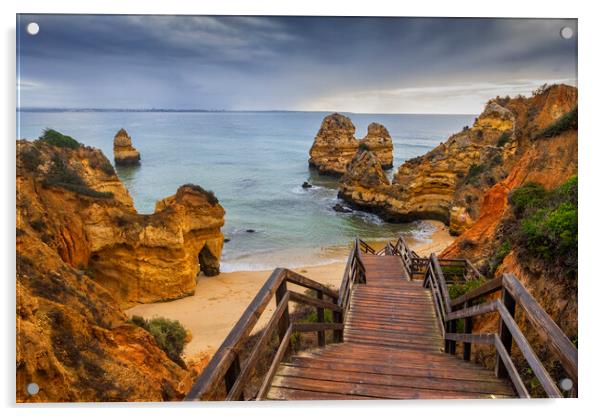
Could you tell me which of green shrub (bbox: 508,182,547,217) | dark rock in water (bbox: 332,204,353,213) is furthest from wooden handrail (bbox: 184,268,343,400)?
dark rock in water (bbox: 332,204,353,213)

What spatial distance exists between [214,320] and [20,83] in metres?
10.7

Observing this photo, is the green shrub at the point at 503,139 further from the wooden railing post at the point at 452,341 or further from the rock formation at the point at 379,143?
the wooden railing post at the point at 452,341

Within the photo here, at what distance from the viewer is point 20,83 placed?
433cm

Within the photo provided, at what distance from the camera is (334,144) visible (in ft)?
177

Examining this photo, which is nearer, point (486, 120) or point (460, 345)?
point (460, 345)

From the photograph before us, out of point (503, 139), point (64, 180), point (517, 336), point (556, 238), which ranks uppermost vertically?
point (503, 139)

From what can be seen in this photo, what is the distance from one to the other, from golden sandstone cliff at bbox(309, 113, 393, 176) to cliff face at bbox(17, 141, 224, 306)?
1417 inches

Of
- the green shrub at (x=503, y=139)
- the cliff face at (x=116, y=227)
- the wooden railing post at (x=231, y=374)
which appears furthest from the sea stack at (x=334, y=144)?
the wooden railing post at (x=231, y=374)

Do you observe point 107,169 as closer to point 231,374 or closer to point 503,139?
point 231,374

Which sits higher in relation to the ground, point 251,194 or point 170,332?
point 251,194

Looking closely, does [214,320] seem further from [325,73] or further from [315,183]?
[315,183]

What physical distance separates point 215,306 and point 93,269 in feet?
14.5

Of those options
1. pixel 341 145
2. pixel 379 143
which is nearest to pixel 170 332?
pixel 341 145

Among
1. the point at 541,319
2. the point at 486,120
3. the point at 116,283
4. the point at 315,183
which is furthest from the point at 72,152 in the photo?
the point at 315,183
